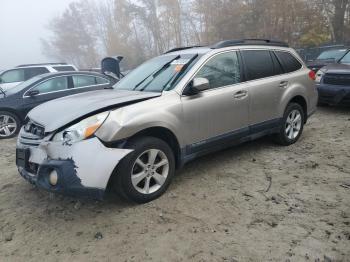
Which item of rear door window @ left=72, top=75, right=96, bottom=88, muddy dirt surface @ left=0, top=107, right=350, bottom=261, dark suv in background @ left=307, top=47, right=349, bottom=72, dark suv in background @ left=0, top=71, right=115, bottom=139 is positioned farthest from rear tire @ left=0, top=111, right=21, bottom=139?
dark suv in background @ left=307, top=47, right=349, bottom=72

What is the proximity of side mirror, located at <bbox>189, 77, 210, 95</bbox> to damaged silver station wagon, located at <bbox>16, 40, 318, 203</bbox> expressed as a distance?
0.04 ft

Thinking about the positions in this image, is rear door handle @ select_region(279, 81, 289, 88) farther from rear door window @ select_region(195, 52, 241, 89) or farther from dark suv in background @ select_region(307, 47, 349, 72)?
dark suv in background @ select_region(307, 47, 349, 72)

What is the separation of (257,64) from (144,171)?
7.91 ft

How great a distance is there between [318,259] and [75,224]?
224 centimetres

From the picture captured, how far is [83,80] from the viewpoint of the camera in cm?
858

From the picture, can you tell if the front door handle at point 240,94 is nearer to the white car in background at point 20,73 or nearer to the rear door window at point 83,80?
the rear door window at point 83,80

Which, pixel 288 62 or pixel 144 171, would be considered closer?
pixel 144 171

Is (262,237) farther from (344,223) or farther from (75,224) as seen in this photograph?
(75,224)

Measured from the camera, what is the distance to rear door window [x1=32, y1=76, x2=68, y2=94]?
26.1 ft

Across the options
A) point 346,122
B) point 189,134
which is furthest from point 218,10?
point 189,134

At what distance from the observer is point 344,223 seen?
3.06 m

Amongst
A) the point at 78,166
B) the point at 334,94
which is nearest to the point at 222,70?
the point at 78,166

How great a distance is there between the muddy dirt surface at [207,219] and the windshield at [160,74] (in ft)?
4.05

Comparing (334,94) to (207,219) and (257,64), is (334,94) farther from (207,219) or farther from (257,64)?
(207,219)
